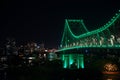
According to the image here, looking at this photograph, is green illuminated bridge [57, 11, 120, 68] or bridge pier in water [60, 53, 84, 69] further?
bridge pier in water [60, 53, 84, 69]

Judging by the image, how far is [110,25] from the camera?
36312mm

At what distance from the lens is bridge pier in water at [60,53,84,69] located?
47688mm

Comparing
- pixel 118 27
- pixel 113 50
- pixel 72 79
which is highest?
pixel 118 27

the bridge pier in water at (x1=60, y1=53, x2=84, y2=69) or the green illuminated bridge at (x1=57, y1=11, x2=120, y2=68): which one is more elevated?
the green illuminated bridge at (x1=57, y1=11, x2=120, y2=68)

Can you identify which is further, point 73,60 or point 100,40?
point 73,60

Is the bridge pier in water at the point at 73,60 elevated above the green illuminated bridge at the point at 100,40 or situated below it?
below

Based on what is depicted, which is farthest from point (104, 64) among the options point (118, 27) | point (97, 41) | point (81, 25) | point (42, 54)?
point (42, 54)

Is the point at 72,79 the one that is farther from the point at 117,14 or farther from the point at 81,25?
the point at 81,25

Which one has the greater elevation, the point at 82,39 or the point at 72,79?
the point at 82,39

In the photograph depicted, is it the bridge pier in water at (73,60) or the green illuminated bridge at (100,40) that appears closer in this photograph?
the green illuminated bridge at (100,40)

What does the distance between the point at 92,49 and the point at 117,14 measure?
496cm

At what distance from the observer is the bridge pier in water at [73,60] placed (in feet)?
156

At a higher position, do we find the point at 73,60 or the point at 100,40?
the point at 100,40

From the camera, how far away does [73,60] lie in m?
49.8
